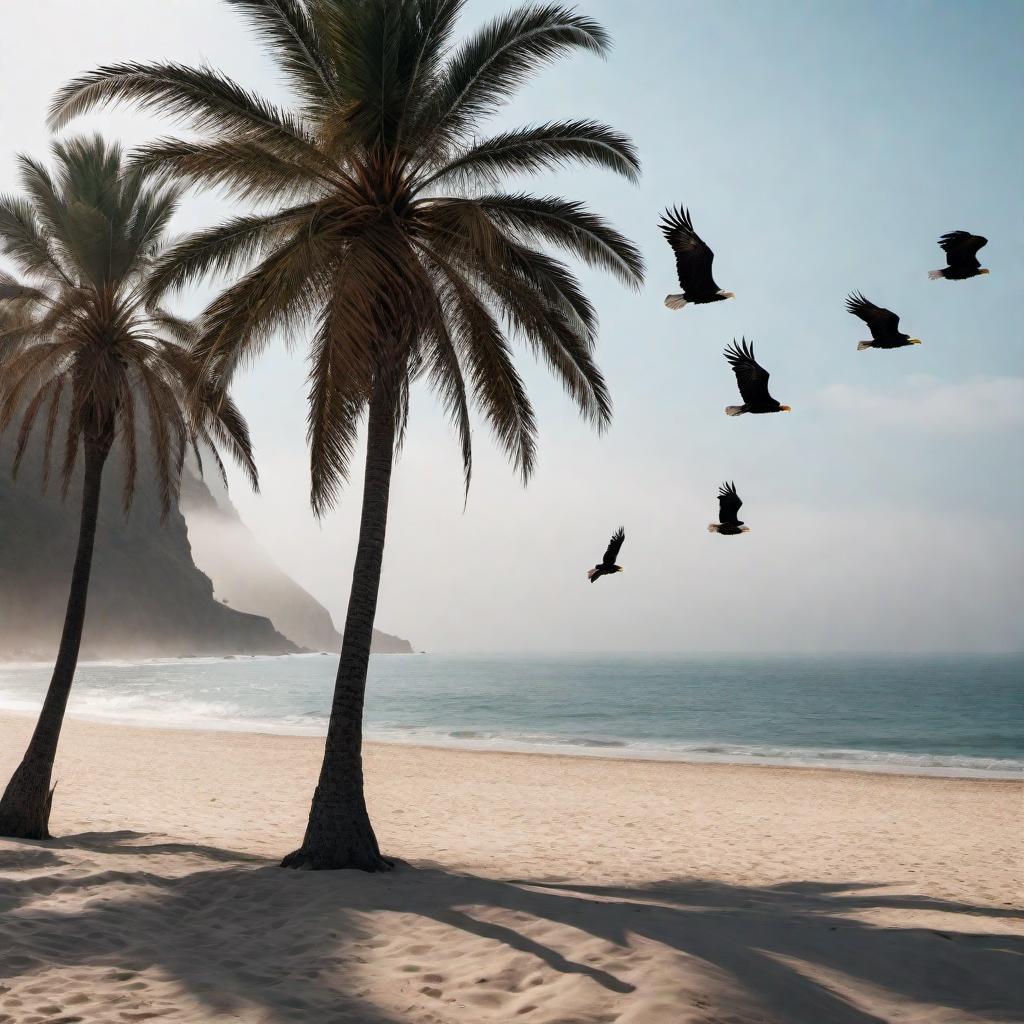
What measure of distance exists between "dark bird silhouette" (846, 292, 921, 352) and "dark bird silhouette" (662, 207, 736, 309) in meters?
1.24

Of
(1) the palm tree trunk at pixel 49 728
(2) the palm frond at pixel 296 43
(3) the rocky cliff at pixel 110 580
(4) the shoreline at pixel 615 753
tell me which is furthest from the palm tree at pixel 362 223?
(3) the rocky cliff at pixel 110 580

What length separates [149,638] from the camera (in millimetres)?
131125

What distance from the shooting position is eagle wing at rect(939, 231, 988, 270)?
7.02m

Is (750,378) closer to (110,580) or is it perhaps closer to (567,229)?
(567,229)

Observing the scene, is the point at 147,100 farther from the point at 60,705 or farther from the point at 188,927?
the point at 188,927

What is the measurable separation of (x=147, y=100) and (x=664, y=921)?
10412mm

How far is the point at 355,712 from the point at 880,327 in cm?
669

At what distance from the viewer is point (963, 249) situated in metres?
7.06

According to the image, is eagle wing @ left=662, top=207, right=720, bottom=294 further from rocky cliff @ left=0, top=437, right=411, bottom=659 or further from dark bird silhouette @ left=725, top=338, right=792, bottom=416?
rocky cliff @ left=0, top=437, right=411, bottom=659

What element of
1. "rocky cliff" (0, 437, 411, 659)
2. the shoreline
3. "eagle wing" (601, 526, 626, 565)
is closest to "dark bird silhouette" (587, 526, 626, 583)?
"eagle wing" (601, 526, 626, 565)

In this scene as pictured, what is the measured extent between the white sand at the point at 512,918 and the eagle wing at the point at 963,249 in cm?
543

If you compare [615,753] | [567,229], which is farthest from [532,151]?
[615,753]

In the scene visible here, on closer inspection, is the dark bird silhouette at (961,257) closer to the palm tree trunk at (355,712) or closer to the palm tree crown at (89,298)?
the palm tree trunk at (355,712)

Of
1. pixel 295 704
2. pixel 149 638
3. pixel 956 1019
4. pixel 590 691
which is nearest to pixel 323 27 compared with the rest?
pixel 956 1019
